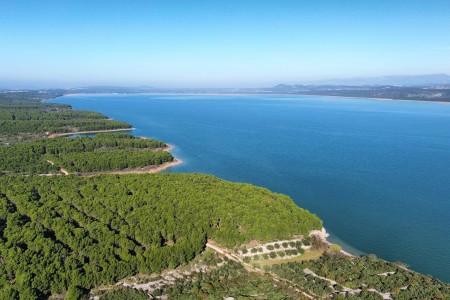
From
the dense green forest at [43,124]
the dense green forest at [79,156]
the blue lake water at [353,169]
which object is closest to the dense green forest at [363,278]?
the blue lake water at [353,169]

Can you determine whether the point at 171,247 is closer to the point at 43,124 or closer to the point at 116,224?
the point at 116,224

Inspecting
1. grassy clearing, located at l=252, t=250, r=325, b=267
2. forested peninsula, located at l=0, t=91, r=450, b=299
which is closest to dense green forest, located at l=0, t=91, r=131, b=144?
forested peninsula, located at l=0, t=91, r=450, b=299

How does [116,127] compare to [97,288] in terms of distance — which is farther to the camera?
[116,127]

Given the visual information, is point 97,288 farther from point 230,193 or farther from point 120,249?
point 230,193

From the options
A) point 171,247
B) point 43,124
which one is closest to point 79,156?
point 171,247

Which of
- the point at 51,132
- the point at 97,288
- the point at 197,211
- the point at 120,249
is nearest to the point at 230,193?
the point at 197,211

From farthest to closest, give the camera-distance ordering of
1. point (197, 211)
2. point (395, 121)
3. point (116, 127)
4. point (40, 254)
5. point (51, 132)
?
point (395, 121)
point (116, 127)
point (51, 132)
point (197, 211)
point (40, 254)

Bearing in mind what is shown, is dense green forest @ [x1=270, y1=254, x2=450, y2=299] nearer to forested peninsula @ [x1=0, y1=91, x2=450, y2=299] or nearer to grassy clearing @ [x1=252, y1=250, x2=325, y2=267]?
forested peninsula @ [x1=0, y1=91, x2=450, y2=299]

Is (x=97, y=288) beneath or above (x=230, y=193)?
beneath
